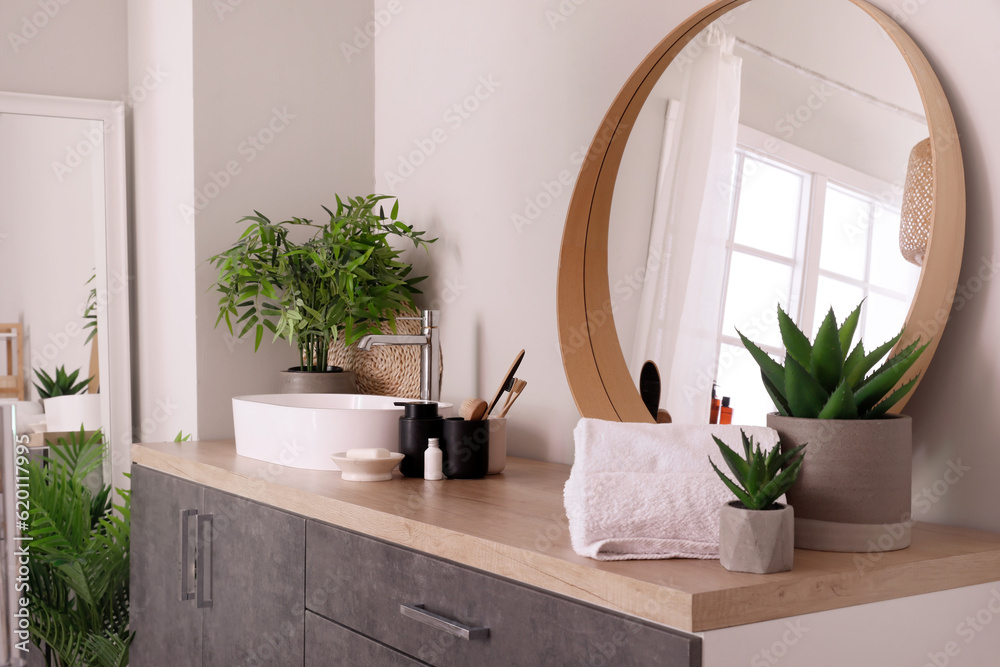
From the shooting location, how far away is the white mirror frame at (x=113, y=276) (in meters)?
2.47

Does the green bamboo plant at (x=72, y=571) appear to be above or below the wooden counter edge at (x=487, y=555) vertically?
below

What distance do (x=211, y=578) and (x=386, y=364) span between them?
685 mm

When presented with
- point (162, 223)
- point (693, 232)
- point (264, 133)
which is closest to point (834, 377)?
point (693, 232)

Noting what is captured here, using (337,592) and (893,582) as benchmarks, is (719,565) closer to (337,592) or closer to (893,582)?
(893,582)

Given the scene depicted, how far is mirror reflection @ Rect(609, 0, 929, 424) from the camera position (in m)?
1.22

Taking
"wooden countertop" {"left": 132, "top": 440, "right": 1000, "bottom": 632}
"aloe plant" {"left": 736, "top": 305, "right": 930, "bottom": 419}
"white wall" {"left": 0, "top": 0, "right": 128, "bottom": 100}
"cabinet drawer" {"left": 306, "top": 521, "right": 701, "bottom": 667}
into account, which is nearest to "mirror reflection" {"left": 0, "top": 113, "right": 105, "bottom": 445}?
"white wall" {"left": 0, "top": 0, "right": 128, "bottom": 100}

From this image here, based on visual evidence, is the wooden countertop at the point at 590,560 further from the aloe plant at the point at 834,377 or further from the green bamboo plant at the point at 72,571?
the green bamboo plant at the point at 72,571

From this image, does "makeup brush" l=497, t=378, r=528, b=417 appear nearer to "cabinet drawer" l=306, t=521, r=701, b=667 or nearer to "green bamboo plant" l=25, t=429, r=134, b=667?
"cabinet drawer" l=306, t=521, r=701, b=667

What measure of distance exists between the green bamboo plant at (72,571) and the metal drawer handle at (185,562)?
0.59m

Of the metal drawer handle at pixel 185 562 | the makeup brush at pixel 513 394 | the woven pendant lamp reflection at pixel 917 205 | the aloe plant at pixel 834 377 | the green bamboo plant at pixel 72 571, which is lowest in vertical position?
the green bamboo plant at pixel 72 571

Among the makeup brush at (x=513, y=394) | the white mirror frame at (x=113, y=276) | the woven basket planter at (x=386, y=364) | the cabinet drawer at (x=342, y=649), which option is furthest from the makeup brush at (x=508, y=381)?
the white mirror frame at (x=113, y=276)

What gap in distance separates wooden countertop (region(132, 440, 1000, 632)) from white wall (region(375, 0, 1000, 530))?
0.19m

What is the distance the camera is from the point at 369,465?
5.01 ft

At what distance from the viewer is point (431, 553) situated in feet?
3.82
